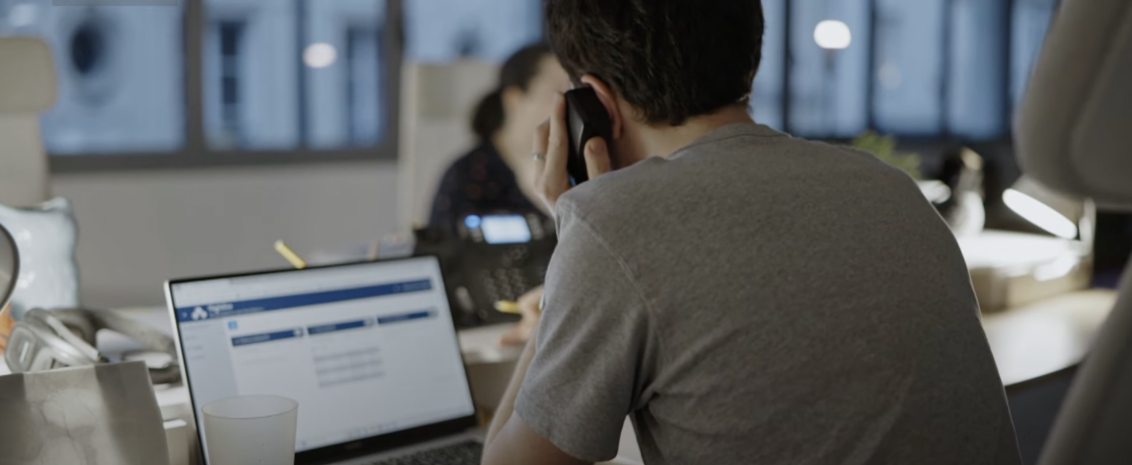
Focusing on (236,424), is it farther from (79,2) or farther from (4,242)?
(79,2)

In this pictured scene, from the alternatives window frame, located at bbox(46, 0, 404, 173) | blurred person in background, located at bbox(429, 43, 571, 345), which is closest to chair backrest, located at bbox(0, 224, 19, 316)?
blurred person in background, located at bbox(429, 43, 571, 345)

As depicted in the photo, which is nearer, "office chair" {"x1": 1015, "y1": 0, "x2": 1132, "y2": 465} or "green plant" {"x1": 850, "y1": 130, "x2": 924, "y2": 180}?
"office chair" {"x1": 1015, "y1": 0, "x2": 1132, "y2": 465}

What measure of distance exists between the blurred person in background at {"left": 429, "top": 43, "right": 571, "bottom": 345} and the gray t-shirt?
2.05m

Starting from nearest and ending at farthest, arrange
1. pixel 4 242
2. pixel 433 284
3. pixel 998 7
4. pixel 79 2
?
pixel 4 242 < pixel 433 284 < pixel 79 2 < pixel 998 7

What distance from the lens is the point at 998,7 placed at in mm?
7855

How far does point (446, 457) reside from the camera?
4.27 feet

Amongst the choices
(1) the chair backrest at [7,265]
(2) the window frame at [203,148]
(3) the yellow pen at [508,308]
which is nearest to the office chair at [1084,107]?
(1) the chair backrest at [7,265]

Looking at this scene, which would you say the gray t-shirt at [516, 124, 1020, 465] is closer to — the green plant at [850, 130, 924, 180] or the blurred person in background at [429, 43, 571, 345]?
the green plant at [850, 130, 924, 180]

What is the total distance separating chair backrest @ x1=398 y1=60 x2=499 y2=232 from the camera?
3695 mm

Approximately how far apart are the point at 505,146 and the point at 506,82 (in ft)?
0.62

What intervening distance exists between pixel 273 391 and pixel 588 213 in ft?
1.64

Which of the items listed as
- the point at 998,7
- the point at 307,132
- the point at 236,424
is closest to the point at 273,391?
the point at 236,424

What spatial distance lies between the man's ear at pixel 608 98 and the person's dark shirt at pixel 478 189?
6.28 ft

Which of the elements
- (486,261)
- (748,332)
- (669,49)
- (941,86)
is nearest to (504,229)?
(486,261)
